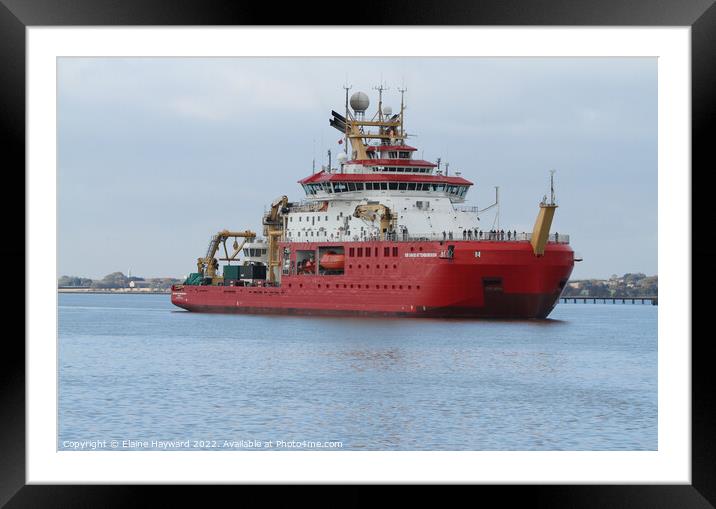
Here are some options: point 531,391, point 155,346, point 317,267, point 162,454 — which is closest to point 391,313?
point 317,267

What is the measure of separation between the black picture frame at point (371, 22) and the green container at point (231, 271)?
39.9 meters

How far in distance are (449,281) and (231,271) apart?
15.5 m

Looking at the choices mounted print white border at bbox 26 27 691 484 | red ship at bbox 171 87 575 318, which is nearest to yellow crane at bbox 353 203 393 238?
red ship at bbox 171 87 575 318

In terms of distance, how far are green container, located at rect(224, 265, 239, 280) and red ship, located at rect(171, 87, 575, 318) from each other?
6 cm

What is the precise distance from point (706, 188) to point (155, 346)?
2565 centimetres

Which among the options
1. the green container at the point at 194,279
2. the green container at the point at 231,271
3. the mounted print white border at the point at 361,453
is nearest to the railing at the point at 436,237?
the green container at the point at 231,271

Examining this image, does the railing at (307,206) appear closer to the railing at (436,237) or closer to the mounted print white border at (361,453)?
the railing at (436,237)

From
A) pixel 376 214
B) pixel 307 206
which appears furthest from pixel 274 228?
pixel 376 214

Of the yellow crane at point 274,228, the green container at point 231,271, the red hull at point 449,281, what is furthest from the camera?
the green container at point 231,271

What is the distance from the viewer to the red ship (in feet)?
120

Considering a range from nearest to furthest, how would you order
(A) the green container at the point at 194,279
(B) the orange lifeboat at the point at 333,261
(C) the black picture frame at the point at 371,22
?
(C) the black picture frame at the point at 371,22 < (B) the orange lifeboat at the point at 333,261 < (A) the green container at the point at 194,279

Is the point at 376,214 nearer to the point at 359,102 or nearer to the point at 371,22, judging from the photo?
the point at 359,102

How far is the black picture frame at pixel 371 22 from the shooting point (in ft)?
29.8

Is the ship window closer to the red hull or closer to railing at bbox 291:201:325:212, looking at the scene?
the red hull
